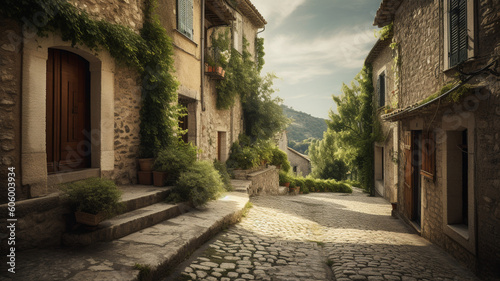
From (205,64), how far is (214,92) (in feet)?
3.91

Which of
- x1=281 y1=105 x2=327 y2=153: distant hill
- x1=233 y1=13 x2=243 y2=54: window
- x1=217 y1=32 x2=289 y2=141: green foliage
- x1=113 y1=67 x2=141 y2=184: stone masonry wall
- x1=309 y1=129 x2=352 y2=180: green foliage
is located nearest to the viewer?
x1=113 y1=67 x2=141 y2=184: stone masonry wall

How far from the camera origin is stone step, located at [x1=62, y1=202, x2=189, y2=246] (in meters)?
3.16

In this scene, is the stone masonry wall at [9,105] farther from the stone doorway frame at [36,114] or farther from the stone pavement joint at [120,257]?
the stone pavement joint at [120,257]

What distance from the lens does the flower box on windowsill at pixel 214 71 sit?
8.40 m

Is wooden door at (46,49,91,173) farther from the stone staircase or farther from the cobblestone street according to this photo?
the cobblestone street

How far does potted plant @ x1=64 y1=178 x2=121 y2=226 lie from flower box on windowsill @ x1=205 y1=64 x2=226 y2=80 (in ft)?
18.7

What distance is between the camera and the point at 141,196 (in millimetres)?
4449

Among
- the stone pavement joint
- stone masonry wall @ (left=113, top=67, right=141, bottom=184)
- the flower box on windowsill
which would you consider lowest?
the stone pavement joint

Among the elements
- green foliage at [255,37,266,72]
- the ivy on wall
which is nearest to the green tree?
green foliage at [255,37,266,72]

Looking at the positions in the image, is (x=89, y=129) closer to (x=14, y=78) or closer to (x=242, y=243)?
(x=14, y=78)

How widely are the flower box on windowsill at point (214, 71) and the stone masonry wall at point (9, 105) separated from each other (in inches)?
213

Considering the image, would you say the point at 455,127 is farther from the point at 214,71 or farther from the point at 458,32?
the point at 214,71

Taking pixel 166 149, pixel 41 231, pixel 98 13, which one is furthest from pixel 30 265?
pixel 98 13

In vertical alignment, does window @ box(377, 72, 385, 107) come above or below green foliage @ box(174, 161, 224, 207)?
above
